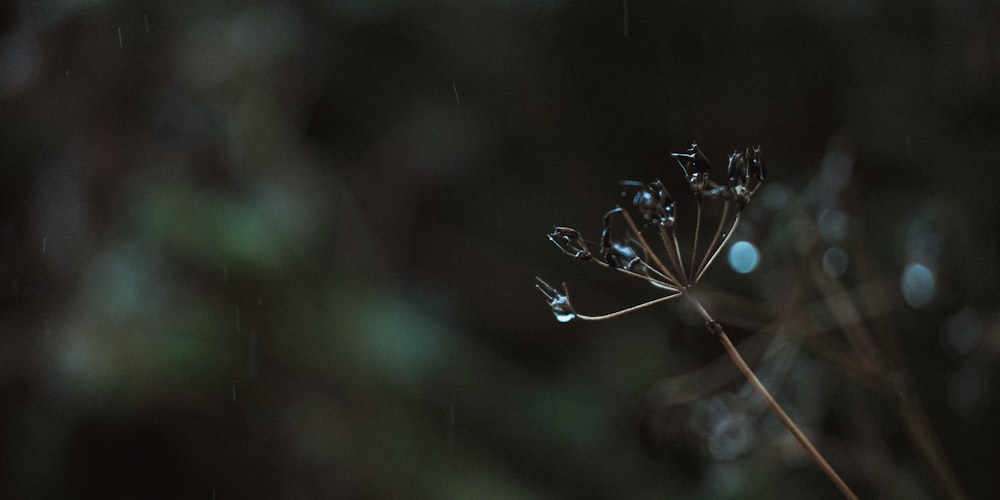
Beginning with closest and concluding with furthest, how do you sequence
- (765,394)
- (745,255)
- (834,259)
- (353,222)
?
(765,394)
(745,255)
(834,259)
(353,222)

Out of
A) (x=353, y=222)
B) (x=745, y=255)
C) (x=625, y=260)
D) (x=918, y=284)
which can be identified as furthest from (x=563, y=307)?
(x=353, y=222)

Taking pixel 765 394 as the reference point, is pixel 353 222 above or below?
below

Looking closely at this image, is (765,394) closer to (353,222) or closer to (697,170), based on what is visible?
(697,170)

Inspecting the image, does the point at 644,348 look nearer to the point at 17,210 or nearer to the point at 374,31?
the point at 374,31

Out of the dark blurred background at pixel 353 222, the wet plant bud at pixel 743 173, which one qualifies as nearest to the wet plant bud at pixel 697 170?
the wet plant bud at pixel 743 173

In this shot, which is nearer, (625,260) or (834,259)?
(625,260)
